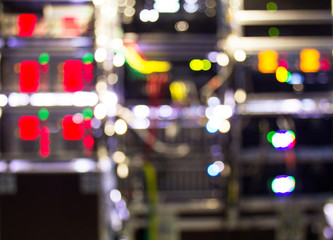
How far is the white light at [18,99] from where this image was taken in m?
1.50

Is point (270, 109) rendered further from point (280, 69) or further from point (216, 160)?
point (216, 160)

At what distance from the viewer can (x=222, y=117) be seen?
148 centimetres

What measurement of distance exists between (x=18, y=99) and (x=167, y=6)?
77 cm

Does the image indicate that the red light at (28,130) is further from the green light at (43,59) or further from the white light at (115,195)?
the white light at (115,195)

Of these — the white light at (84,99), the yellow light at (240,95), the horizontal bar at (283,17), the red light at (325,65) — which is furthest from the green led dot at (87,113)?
the red light at (325,65)

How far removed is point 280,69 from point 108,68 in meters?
0.76

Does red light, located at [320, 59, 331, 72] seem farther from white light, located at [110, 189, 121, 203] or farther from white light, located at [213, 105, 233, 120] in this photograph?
white light, located at [110, 189, 121, 203]

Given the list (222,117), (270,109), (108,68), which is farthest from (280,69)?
(108,68)

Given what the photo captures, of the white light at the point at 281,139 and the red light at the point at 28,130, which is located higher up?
the red light at the point at 28,130

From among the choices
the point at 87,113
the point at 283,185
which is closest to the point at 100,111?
the point at 87,113

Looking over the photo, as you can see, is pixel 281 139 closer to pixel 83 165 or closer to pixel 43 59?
pixel 83 165

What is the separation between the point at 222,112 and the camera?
Answer: 1.49 m

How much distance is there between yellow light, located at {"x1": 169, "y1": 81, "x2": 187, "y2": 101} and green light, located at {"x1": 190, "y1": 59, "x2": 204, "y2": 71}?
86 mm

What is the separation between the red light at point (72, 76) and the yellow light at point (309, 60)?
99cm
